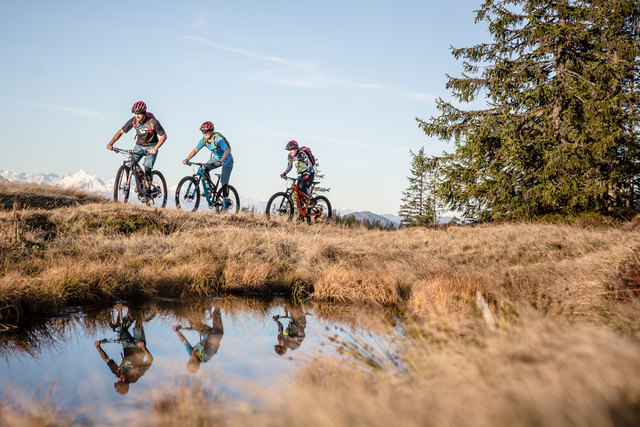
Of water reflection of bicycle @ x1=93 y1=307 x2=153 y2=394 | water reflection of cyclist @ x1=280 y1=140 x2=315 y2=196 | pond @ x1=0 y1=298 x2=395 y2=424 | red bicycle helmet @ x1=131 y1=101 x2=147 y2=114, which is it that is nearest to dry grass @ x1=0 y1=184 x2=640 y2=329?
pond @ x1=0 y1=298 x2=395 y2=424

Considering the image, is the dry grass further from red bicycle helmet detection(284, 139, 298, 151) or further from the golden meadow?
red bicycle helmet detection(284, 139, 298, 151)

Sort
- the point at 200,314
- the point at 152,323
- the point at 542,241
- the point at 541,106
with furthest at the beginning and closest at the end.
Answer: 1. the point at 541,106
2. the point at 542,241
3. the point at 200,314
4. the point at 152,323

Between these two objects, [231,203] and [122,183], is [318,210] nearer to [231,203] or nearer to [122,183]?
[231,203]

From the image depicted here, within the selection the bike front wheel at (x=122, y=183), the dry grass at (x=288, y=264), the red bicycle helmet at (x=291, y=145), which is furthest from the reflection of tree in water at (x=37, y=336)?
the red bicycle helmet at (x=291, y=145)

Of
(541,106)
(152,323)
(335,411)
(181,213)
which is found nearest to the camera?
→ (335,411)

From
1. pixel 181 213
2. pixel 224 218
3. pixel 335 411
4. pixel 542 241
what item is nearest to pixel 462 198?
pixel 542 241

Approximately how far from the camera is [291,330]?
6.88 m

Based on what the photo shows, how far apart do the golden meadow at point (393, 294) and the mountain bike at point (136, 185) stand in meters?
0.55

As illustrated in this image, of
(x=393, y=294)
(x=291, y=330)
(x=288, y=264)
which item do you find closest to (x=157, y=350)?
(x=291, y=330)

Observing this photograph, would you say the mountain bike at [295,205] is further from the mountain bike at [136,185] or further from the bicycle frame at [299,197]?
the mountain bike at [136,185]

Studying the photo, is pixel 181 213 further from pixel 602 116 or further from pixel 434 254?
pixel 602 116

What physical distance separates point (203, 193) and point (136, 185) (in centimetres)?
196

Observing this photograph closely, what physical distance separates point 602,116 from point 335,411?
59.6 ft

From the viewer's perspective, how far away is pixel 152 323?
691 centimetres
